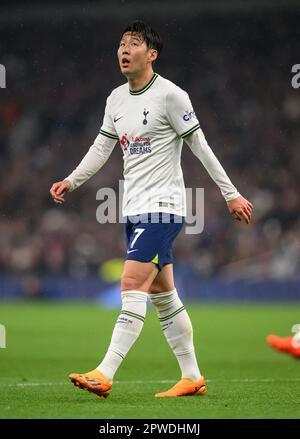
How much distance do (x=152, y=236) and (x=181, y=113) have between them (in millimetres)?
797

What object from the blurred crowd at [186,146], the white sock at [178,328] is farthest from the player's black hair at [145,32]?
the blurred crowd at [186,146]

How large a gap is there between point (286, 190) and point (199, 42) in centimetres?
467

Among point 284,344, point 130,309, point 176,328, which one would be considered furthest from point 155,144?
point 284,344

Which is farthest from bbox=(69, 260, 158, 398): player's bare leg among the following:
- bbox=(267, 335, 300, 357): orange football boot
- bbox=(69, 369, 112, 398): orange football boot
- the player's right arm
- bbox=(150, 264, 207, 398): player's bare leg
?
bbox=(267, 335, 300, 357): orange football boot

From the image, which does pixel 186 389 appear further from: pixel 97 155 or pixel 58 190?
pixel 97 155

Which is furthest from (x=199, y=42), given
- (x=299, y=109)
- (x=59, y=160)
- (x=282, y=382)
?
(x=282, y=382)

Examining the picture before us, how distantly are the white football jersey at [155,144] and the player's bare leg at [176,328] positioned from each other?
0.46 meters

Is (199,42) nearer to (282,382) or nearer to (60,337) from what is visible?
(60,337)

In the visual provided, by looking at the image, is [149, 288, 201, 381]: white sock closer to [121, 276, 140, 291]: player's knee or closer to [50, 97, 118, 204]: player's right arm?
[121, 276, 140, 291]: player's knee

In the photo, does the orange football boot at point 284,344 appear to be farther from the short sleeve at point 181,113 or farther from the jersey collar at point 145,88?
the jersey collar at point 145,88

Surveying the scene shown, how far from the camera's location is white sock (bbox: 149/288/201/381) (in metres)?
6.41

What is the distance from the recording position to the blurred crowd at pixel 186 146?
853 inches

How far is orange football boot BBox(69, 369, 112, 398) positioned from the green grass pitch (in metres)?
0.08

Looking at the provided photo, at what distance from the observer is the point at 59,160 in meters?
23.6
